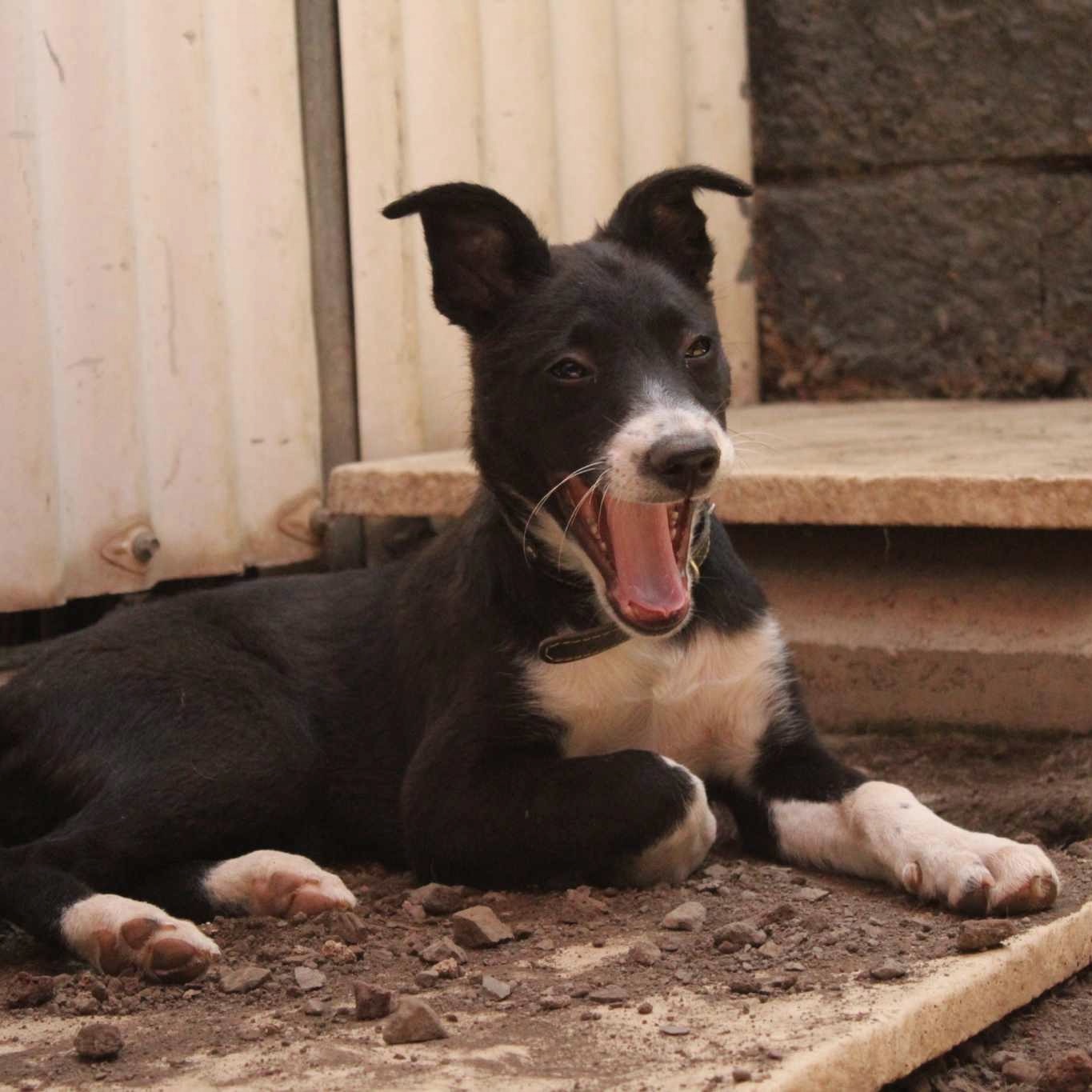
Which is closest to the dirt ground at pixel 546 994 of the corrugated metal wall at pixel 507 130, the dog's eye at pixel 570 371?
the dog's eye at pixel 570 371

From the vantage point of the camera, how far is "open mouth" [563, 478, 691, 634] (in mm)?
3568

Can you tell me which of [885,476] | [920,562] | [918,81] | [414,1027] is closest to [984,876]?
[414,1027]

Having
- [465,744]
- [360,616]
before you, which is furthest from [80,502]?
[465,744]

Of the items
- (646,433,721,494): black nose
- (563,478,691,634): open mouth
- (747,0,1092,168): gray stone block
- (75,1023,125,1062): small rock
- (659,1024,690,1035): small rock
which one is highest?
(747,0,1092,168): gray stone block

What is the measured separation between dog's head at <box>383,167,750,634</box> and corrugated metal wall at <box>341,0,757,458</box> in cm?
135

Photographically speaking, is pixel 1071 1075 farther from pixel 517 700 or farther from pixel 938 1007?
pixel 517 700

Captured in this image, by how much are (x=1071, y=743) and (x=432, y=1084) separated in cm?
231

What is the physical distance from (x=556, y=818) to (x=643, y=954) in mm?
485

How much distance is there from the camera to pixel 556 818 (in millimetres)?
3439

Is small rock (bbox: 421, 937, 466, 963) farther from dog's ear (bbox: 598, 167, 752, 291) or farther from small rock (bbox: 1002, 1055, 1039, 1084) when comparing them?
dog's ear (bbox: 598, 167, 752, 291)

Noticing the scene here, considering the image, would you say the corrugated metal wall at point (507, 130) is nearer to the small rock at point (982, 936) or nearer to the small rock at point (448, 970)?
the small rock at point (448, 970)

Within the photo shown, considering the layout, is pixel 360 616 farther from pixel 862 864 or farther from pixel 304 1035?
pixel 304 1035

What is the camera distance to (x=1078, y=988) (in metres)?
3.11

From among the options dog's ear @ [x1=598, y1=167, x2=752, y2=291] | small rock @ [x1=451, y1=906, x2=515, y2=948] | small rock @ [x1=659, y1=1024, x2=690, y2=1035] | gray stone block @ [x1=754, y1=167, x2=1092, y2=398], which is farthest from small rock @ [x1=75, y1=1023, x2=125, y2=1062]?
gray stone block @ [x1=754, y1=167, x2=1092, y2=398]
